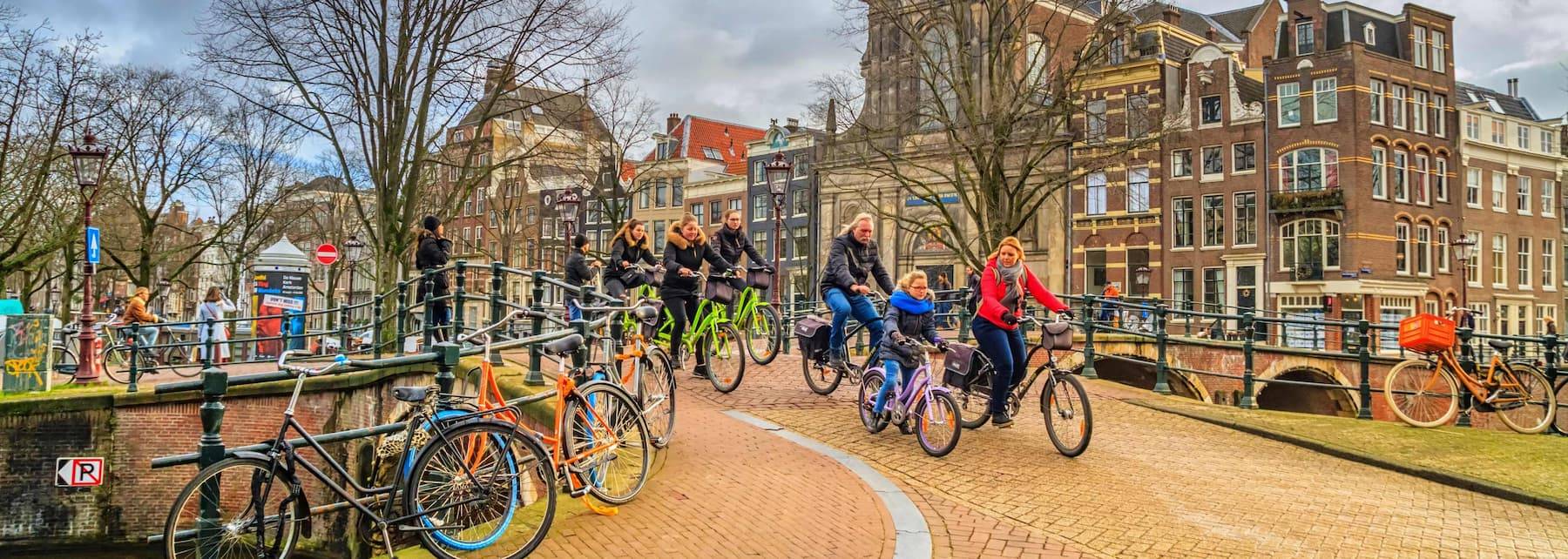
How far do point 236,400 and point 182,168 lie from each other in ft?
78.1

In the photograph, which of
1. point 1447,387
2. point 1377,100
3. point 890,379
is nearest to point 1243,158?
point 1377,100

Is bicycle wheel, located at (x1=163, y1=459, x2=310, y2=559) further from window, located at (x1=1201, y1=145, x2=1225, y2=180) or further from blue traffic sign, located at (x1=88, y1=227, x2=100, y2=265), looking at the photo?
window, located at (x1=1201, y1=145, x2=1225, y2=180)

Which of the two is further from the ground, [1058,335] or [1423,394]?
[1058,335]

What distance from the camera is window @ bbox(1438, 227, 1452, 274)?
34625 millimetres

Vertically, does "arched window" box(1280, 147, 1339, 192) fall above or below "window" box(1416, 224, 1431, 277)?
above

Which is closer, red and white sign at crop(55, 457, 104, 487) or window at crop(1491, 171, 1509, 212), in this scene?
red and white sign at crop(55, 457, 104, 487)

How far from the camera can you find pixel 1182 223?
114 feet

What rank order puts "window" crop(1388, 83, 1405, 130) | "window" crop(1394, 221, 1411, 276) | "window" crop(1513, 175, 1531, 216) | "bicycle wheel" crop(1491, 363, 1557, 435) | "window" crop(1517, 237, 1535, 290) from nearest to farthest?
"bicycle wheel" crop(1491, 363, 1557, 435) → "window" crop(1394, 221, 1411, 276) → "window" crop(1388, 83, 1405, 130) → "window" crop(1517, 237, 1535, 290) → "window" crop(1513, 175, 1531, 216)

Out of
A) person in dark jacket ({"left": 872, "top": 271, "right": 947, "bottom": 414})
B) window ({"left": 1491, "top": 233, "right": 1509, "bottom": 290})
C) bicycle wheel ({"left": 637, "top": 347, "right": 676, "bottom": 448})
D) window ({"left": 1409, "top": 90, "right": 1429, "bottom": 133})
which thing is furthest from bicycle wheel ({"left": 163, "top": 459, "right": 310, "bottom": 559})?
window ({"left": 1491, "top": 233, "right": 1509, "bottom": 290})

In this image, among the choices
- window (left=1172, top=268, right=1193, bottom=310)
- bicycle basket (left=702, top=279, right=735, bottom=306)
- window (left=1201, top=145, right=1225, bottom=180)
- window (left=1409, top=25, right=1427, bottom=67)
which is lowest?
bicycle basket (left=702, top=279, right=735, bottom=306)

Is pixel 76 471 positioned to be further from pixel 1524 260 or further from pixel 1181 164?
pixel 1524 260

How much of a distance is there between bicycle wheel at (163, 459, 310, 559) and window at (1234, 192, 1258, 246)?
3374 centimetres

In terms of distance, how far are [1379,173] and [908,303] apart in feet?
101

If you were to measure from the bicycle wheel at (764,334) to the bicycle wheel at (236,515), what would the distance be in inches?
267
